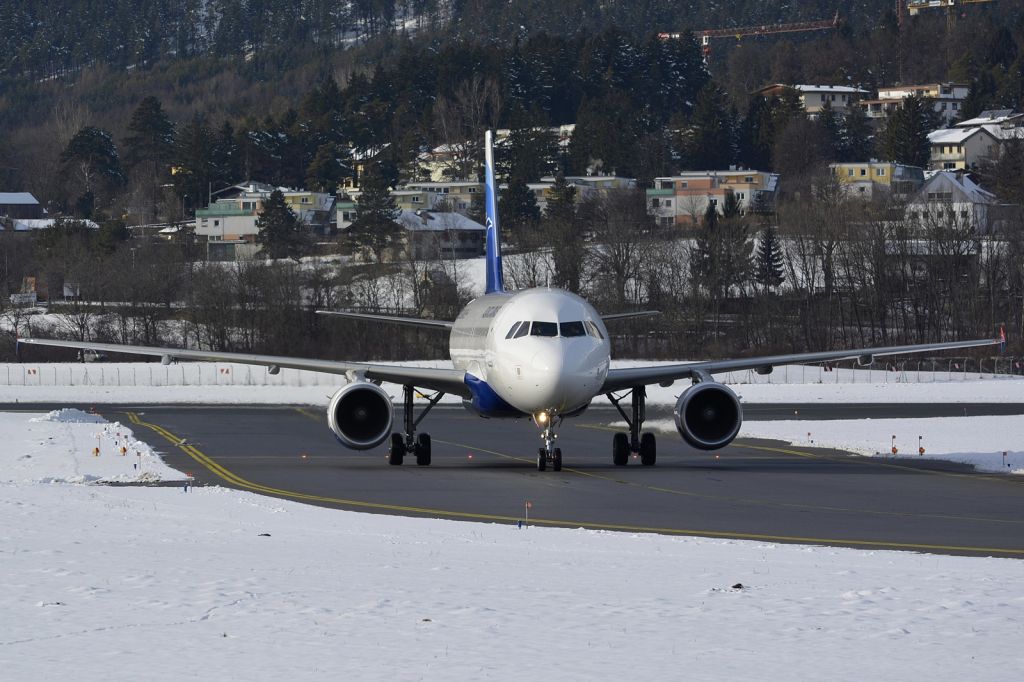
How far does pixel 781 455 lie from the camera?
130 feet

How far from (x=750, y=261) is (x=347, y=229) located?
70819 millimetres

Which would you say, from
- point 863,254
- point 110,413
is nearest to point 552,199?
point 863,254

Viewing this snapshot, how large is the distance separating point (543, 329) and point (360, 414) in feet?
16.2

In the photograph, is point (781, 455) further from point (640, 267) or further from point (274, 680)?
point (640, 267)

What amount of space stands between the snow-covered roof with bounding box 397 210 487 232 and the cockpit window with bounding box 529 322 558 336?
13514cm

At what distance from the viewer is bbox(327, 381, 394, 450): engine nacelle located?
33.6m

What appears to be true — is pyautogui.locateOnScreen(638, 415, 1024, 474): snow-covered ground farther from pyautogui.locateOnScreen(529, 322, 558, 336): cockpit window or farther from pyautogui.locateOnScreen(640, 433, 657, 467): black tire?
pyautogui.locateOnScreen(529, 322, 558, 336): cockpit window

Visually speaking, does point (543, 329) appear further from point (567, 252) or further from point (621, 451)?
point (567, 252)

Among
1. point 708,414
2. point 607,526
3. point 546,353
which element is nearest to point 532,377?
point 546,353

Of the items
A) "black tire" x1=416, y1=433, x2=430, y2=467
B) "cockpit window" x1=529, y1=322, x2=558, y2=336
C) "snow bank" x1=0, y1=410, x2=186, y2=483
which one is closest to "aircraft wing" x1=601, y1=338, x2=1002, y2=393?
"cockpit window" x1=529, y1=322, x2=558, y2=336

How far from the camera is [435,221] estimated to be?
563 ft

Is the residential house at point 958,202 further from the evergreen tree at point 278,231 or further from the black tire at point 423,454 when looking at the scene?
the black tire at point 423,454

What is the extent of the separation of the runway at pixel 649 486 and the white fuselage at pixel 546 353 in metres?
1.77

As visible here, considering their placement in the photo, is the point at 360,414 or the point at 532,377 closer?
the point at 532,377
